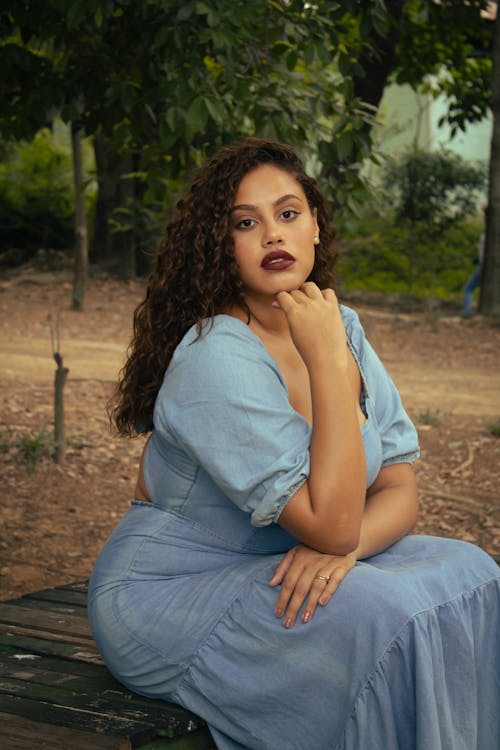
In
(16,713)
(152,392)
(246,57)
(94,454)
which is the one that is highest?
(246,57)

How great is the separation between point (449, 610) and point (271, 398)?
595 millimetres

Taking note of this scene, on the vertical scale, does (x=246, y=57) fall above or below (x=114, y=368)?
above

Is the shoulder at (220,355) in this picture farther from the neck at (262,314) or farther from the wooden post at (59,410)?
the wooden post at (59,410)

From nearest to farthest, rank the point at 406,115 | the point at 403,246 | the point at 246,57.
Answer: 1. the point at 246,57
2. the point at 403,246
3. the point at 406,115

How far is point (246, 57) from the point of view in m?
5.61

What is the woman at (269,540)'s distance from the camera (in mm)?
2457

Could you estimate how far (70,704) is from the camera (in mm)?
2629

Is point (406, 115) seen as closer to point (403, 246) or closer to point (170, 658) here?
point (403, 246)

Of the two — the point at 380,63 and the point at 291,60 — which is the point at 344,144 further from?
the point at 380,63

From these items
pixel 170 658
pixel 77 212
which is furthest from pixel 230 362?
pixel 77 212

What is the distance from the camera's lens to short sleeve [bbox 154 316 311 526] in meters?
2.52

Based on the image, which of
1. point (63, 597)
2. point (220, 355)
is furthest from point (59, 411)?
point (220, 355)

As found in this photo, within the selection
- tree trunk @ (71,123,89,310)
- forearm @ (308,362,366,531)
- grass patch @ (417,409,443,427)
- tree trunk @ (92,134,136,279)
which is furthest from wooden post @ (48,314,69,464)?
tree trunk @ (92,134,136,279)

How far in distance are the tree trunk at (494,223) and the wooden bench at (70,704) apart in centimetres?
1188
